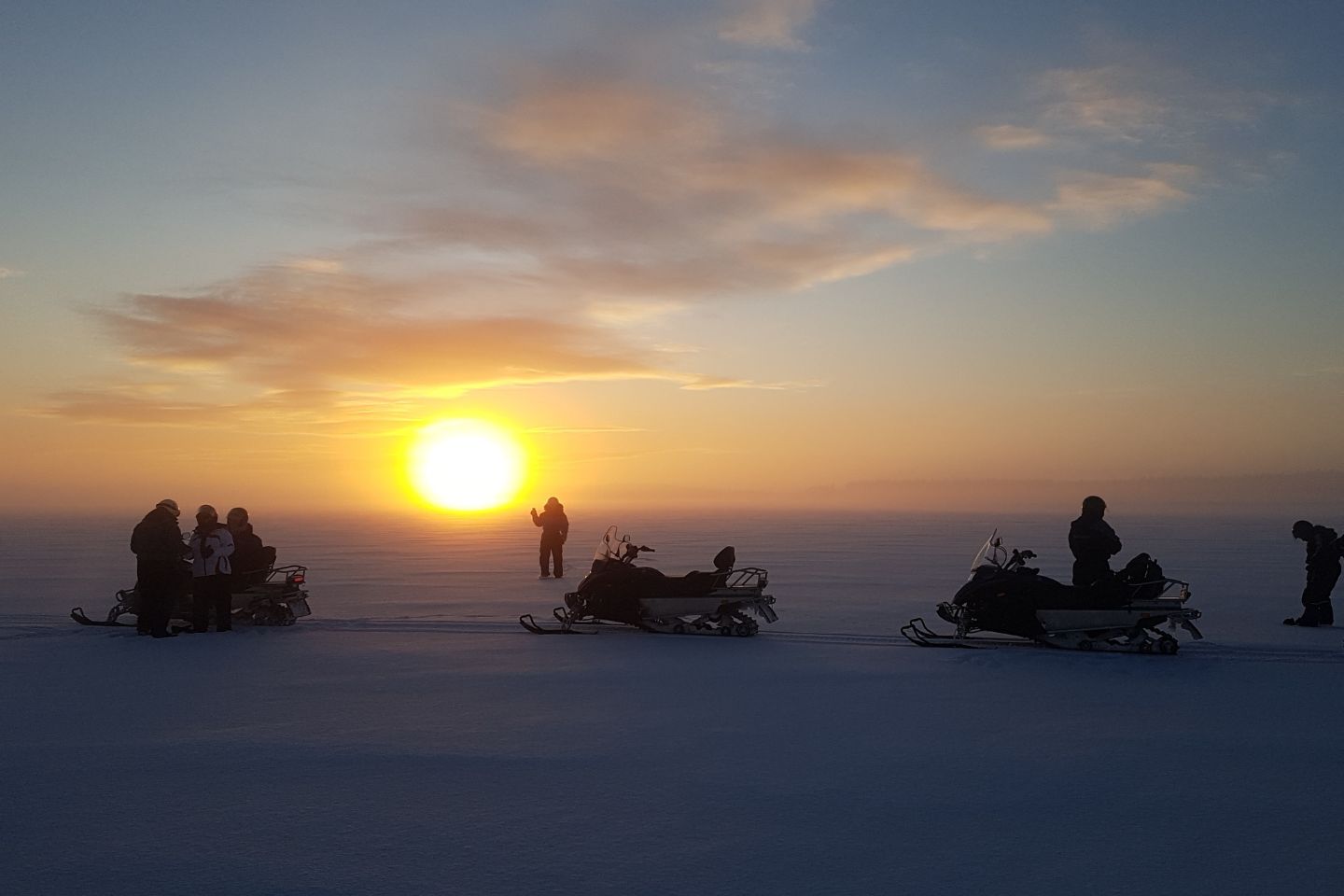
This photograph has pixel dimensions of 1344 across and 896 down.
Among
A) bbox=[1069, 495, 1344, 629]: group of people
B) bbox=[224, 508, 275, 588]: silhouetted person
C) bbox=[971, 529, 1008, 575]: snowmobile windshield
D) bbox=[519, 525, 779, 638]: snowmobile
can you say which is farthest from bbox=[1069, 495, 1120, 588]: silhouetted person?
bbox=[224, 508, 275, 588]: silhouetted person

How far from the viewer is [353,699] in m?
7.88

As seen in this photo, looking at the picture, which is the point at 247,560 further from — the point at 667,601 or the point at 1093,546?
the point at 1093,546

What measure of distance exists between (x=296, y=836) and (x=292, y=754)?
1.60 m

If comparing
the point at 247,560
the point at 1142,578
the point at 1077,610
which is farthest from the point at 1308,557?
the point at 247,560

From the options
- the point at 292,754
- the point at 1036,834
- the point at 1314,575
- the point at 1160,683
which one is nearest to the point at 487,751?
the point at 292,754

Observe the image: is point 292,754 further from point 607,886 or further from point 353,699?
point 607,886

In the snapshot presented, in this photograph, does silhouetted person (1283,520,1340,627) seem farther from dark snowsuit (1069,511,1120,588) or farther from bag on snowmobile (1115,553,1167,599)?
dark snowsuit (1069,511,1120,588)

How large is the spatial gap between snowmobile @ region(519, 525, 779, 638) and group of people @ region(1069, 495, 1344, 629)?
376cm

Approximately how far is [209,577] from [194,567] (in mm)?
311

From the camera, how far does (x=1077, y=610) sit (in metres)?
10.6

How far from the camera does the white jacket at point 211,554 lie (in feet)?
40.4

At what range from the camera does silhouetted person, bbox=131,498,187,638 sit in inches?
466

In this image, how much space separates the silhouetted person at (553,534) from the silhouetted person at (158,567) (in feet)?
30.4

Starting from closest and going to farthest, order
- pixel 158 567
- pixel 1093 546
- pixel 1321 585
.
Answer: pixel 1093 546 → pixel 158 567 → pixel 1321 585
